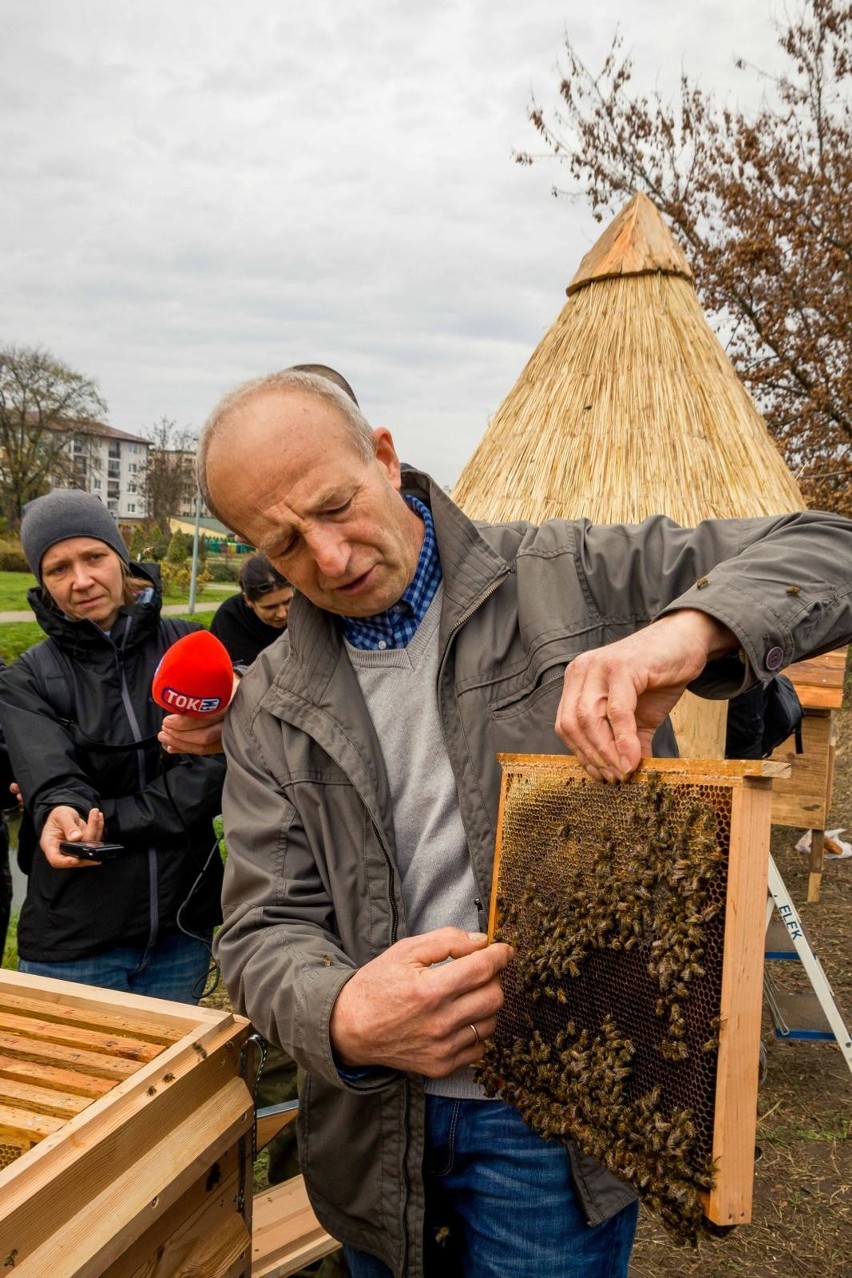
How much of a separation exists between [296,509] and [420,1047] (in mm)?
1297

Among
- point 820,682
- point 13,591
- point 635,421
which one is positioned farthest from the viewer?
point 13,591

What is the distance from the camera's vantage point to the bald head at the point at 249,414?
231 cm

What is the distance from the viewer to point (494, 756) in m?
2.34

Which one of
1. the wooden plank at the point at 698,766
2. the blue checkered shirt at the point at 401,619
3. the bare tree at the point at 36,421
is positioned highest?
the bare tree at the point at 36,421

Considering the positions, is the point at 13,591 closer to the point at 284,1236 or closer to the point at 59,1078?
the point at 284,1236

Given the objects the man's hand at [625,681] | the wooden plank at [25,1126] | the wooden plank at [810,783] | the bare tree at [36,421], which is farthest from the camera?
the bare tree at [36,421]

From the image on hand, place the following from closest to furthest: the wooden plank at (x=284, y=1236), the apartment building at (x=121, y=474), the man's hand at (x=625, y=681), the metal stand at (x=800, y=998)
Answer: the man's hand at (x=625, y=681)
the wooden plank at (x=284, y=1236)
the metal stand at (x=800, y=998)
the apartment building at (x=121, y=474)

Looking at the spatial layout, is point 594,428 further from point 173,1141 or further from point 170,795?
point 173,1141

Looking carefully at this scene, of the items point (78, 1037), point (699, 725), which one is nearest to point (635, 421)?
point (699, 725)

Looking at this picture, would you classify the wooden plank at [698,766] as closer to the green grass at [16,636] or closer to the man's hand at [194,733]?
the man's hand at [194,733]

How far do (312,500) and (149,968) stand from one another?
275 cm

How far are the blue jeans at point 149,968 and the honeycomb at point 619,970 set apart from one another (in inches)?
93.2

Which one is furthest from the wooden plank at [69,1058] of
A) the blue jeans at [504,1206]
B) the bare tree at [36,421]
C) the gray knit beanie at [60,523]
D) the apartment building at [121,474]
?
the apartment building at [121,474]

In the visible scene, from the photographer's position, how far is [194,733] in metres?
3.02
